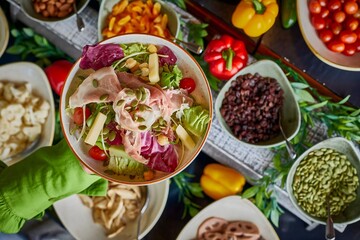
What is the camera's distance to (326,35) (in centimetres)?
162

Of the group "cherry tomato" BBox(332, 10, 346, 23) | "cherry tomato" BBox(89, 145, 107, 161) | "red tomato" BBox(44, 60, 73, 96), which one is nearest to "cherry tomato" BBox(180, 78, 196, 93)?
"cherry tomato" BBox(89, 145, 107, 161)

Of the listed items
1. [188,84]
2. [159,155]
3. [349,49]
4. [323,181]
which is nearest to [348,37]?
[349,49]

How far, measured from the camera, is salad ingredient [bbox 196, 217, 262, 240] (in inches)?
68.6

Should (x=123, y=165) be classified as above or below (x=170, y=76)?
below

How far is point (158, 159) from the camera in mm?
1143

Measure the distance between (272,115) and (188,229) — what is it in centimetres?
49

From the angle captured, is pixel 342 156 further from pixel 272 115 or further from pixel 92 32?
pixel 92 32

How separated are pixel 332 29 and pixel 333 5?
77 mm

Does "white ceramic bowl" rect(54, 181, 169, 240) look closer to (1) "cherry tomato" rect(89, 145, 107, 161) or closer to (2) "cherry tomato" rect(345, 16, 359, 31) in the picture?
(1) "cherry tomato" rect(89, 145, 107, 161)

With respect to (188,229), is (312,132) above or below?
above

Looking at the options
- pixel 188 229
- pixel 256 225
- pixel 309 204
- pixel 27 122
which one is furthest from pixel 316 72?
pixel 27 122

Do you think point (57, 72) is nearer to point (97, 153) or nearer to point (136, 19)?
point (136, 19)

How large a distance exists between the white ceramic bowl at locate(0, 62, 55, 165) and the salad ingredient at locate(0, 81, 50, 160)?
0.06 ft

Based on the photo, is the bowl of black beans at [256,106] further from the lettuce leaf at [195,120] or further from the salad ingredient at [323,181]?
the lettuce leaf at [195,120]
